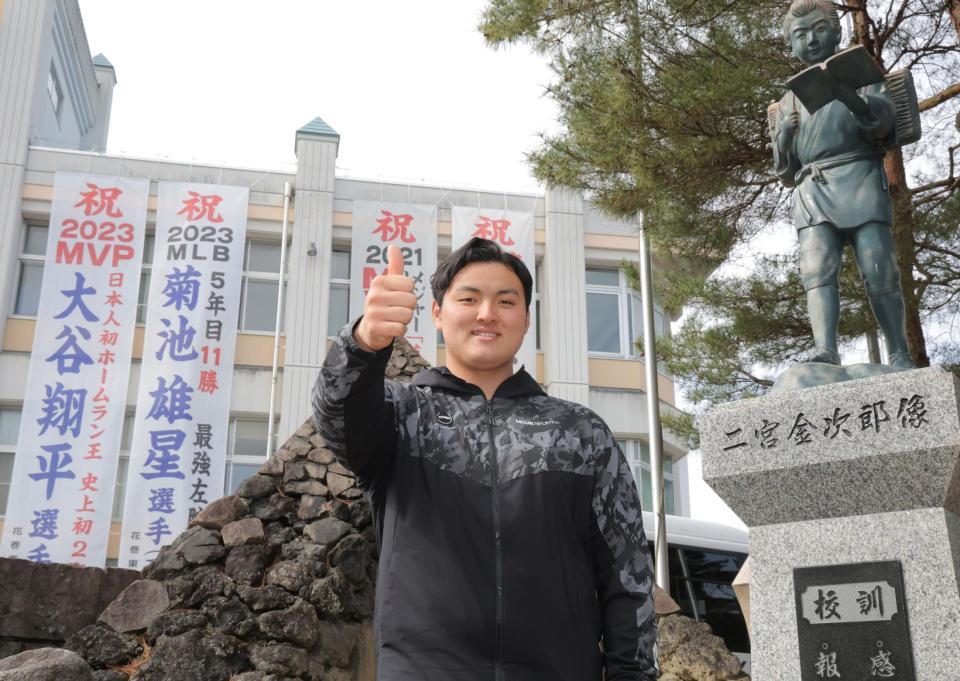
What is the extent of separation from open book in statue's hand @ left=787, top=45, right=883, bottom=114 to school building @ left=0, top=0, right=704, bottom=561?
8.89 meters

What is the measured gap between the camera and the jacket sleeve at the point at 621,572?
170 centimetres

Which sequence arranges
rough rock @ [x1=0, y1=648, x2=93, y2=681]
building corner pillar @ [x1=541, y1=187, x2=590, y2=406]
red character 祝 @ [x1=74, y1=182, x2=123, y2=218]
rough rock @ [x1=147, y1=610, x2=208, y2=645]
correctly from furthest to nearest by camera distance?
building corner pillar @ [x1=541, y1=187, x2=590, y2=406], red character 祝 @ [x1=74, y1=182, x2=123, y2=218], rough rock @ [x1=147, y1=610, x2=208, y2=645], rough rock @ [x1=0, y1=648, x2=93, y2=681]

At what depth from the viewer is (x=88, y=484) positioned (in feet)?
37.1

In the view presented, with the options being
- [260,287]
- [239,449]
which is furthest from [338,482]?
[260,287]

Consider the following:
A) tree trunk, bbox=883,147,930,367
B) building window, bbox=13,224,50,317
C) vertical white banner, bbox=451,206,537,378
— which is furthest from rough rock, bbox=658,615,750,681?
building window, bbox=13,224,50,317

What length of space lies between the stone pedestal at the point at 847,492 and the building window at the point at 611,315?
1154cm

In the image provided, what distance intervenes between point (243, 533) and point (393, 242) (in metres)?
8.64

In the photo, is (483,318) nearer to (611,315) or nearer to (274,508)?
(274,508)

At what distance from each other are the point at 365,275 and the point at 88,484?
4.42 m

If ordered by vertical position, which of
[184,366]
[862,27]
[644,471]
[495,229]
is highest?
[495,229]

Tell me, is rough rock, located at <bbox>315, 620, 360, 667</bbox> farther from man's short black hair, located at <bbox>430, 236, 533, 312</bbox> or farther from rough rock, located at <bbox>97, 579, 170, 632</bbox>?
man's short black hair, located at <bbox>430, 236, 533, 312</bbox>

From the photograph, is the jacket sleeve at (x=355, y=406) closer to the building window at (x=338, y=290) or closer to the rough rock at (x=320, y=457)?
the rough rock at (x=320, y=457)

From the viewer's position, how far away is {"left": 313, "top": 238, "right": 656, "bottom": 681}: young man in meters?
1.60

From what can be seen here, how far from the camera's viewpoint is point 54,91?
15.9 m
